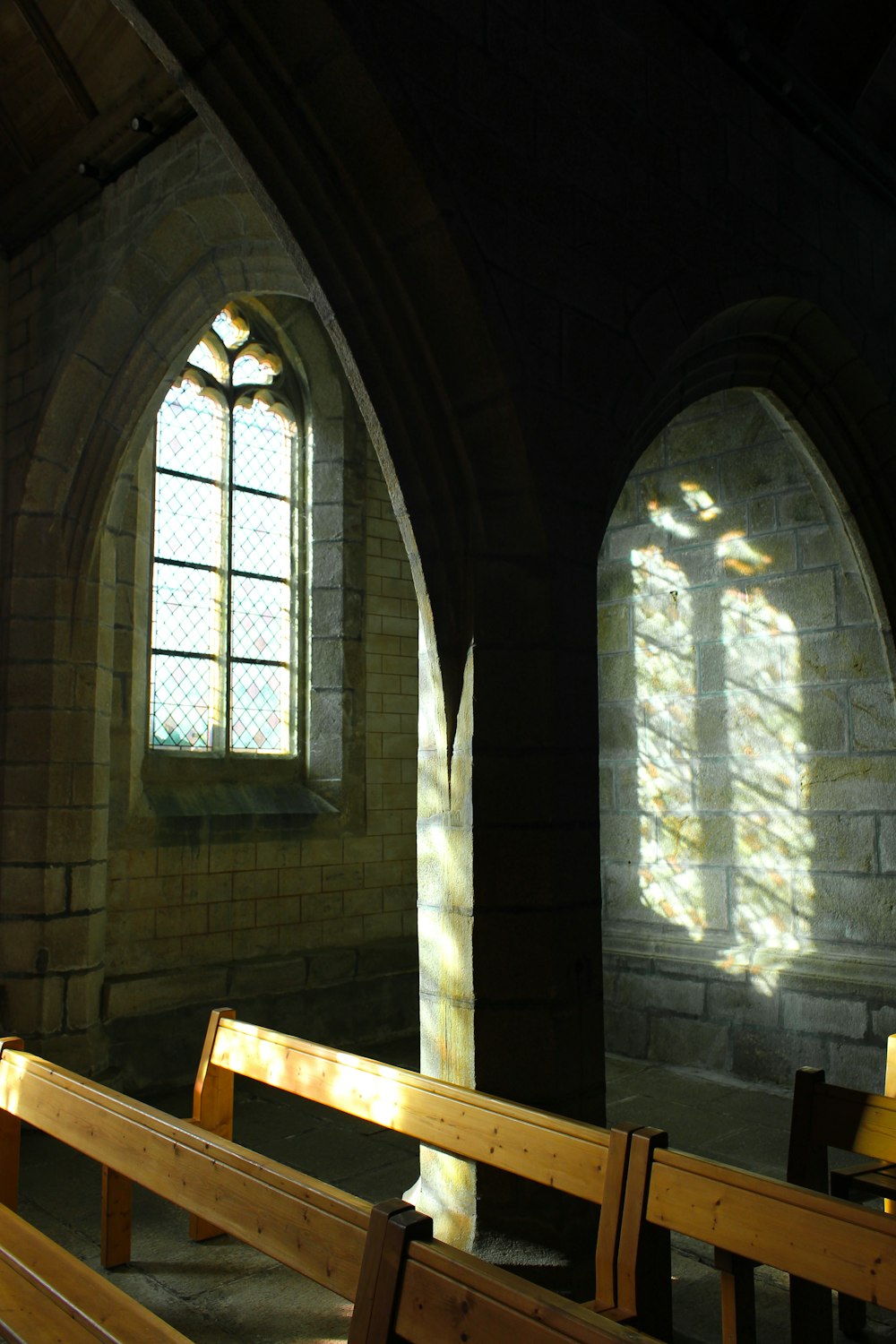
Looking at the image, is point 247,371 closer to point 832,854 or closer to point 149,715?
point 149,715

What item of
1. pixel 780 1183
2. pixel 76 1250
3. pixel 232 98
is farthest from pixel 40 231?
pixel 780 1183

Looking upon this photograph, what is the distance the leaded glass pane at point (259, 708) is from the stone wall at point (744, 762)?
177 centimetres

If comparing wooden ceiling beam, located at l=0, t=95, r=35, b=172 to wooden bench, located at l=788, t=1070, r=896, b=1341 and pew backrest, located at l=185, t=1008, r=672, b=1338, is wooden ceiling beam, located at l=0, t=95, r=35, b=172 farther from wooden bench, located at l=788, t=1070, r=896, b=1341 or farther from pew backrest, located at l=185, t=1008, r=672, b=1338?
wooden bench, located at l=788, t=1070, r=896, b=1341

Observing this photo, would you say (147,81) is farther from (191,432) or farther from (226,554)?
(226,554)

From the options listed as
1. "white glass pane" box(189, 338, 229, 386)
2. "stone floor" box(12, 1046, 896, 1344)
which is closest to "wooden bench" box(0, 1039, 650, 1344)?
"stone floor" box(12, 1046, 896, 1344)

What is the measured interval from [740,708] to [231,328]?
134 inches

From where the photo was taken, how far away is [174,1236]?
3.39 meters

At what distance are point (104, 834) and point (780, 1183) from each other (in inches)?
149

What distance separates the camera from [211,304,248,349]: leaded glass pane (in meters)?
6.13

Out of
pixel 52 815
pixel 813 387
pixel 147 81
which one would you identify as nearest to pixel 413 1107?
pixel 52 815

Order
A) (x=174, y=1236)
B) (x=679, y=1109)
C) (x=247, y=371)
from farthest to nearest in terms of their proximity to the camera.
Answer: (x=247, y=371) → (x=679, y=1109) → (x=174, y=1236)

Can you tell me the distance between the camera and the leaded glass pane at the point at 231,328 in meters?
6.13

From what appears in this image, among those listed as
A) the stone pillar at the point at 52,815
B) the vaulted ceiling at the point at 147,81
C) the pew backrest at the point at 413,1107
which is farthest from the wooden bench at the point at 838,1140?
the vaulted ceiling at the point at 147,81

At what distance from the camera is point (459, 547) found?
10.2 ft
